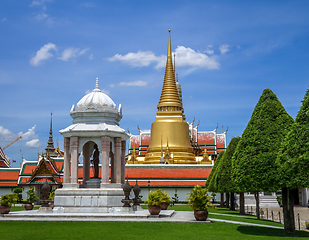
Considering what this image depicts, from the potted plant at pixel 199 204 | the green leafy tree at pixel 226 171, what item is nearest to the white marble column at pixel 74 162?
the potted plant at pixel 199 204

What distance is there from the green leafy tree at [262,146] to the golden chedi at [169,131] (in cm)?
4387

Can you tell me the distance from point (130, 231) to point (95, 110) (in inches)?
463

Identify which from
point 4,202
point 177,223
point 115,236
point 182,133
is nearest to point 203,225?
point 177,223

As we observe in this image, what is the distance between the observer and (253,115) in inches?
790

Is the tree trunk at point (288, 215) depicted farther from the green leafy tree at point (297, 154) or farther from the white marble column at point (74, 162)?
the white marble column at point (74, 162)

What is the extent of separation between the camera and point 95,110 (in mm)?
27078

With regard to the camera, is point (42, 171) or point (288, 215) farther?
point (42, 171)

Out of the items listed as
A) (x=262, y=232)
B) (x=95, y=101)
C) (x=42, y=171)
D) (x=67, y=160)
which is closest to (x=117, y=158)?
(x=67, y=160)

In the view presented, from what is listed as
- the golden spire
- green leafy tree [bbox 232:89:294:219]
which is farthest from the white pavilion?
the golden spire

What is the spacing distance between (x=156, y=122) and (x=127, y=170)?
1698 cm

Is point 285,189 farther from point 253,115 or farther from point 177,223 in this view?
point 177,223

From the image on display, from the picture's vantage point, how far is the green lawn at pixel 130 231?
51.8 ft

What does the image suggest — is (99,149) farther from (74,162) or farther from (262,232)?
(262,232)

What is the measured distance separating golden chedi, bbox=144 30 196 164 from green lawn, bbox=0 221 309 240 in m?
44.0
